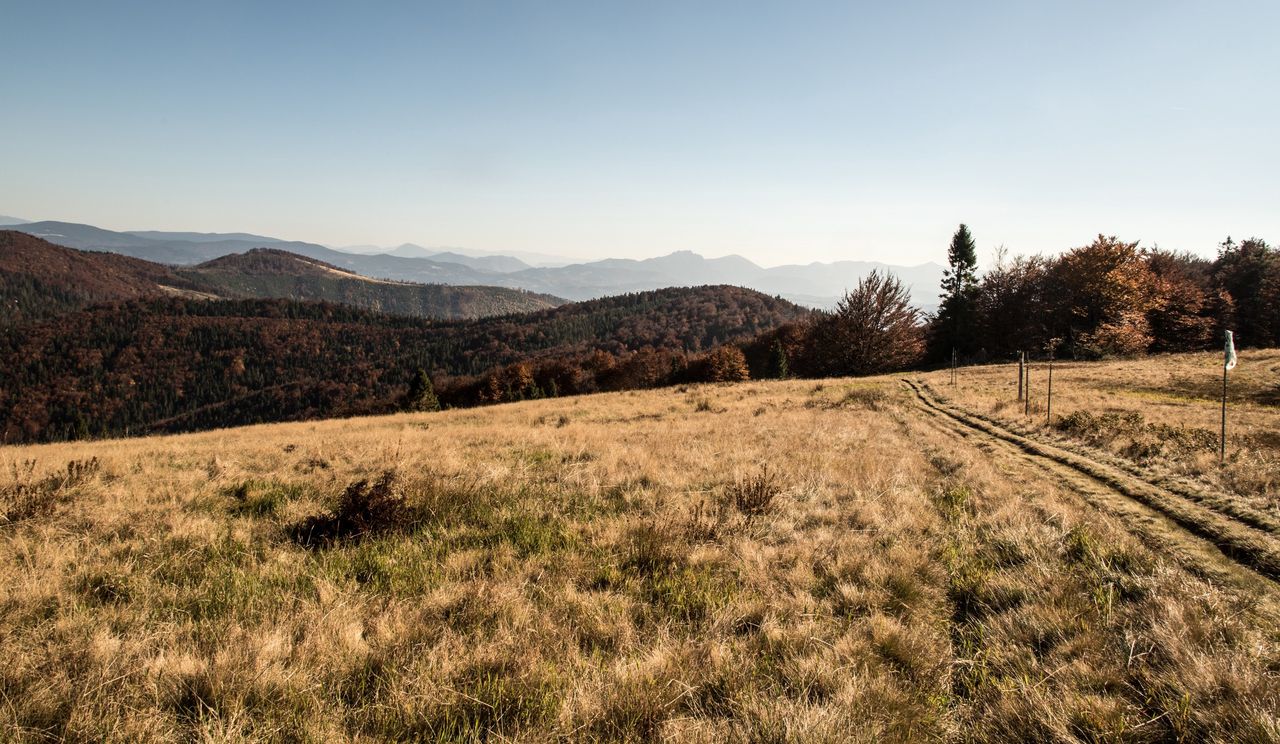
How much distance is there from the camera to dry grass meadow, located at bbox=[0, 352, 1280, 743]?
9.36 feet

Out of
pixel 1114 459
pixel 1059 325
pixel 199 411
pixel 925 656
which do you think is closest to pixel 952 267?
pixel 1059 325

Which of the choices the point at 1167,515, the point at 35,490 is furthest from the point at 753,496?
the point at 35,490

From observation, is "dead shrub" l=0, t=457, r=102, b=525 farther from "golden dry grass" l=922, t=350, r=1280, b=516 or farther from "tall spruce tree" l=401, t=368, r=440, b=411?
"tall spruce tree" l=401, t=368, r=440, b=411

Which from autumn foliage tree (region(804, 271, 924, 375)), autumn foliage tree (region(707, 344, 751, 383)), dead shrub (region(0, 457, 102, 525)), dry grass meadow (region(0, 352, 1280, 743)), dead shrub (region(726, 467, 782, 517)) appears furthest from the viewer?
autumn foliage tree (region(707, 344, 751, 383))

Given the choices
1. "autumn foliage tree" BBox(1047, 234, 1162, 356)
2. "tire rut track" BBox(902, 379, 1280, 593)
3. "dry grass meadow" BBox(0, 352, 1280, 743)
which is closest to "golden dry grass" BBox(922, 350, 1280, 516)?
"dry grass meadow" BBox(0, 352, 1280, 743)

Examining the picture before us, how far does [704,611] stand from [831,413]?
1531 centimetres

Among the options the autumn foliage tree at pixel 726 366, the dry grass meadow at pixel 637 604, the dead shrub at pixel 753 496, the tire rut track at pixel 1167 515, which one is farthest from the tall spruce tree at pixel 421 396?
the tire rut track at pixel 1167 515

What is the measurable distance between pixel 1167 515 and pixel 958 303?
196 feet

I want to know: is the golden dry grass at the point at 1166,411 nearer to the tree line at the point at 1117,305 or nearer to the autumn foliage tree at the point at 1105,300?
the autumn foliage tree at the point at 1105,300

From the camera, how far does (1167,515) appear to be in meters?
7.14

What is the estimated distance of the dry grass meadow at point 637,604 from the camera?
9.36 feet

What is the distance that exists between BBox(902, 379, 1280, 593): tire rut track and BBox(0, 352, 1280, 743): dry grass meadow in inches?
2.3

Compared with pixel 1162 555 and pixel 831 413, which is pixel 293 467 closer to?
pixel 1162 555

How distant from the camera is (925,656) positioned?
11.6ft
